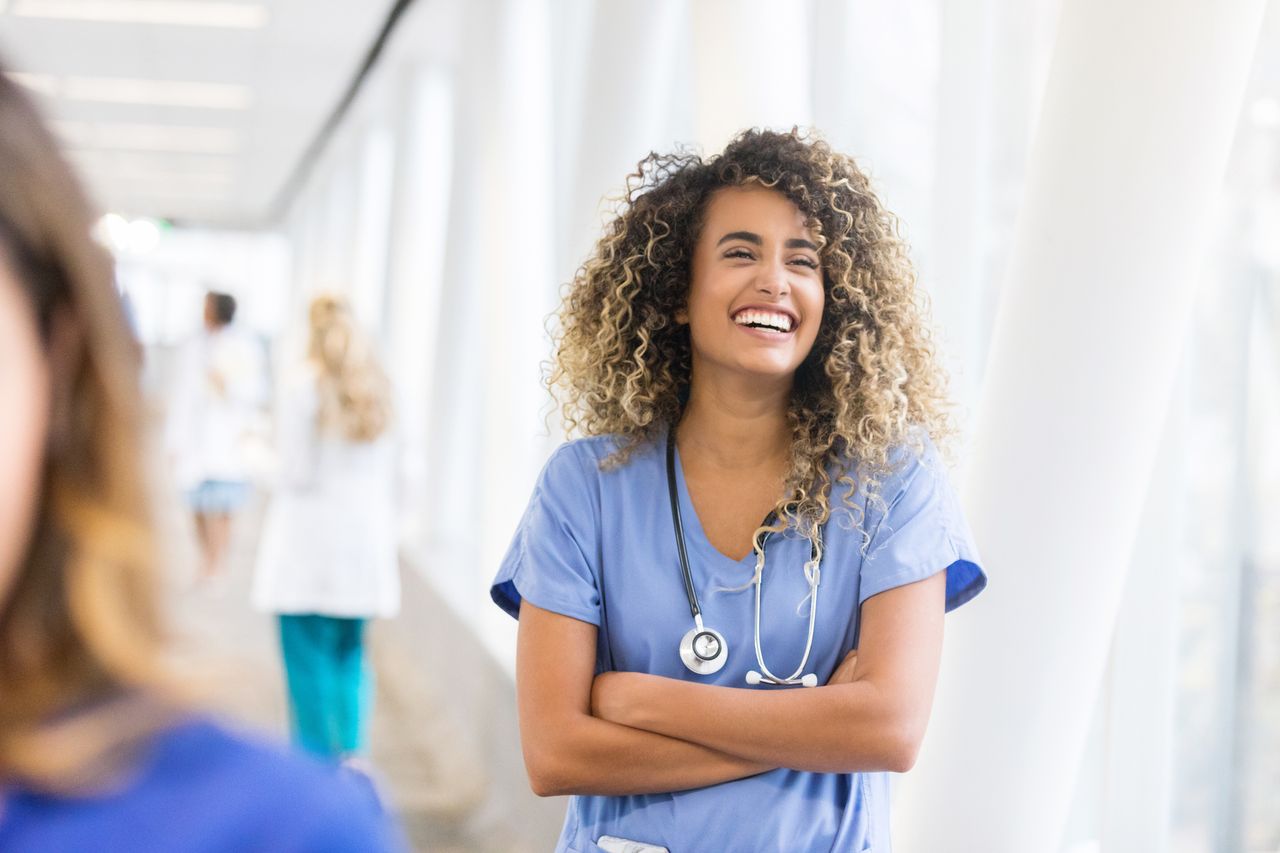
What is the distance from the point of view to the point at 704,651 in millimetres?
1572

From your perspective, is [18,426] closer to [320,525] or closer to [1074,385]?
[1074,385]

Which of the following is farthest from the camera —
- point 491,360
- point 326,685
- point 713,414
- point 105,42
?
point 105,42

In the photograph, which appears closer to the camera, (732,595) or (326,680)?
(732,595)

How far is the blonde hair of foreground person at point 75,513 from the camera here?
57 cm

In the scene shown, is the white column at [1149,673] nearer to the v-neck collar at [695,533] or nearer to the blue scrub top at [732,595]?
the blue scrub top at [732,595]

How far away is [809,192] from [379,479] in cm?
287

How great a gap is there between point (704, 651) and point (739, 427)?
0.34 meters

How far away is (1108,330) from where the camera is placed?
1.73 m

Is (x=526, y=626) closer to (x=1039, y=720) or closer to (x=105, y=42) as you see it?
(x=1039, y=720)

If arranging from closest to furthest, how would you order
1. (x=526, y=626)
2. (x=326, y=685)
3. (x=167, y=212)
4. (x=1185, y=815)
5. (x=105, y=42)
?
(x=526, y=626)
(x=1185, y=815)
(x=326, y=685)
(x=105, y=42)
(x=167, y=212)

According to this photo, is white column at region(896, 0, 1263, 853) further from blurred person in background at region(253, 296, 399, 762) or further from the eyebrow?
blurred person in background at region(253, 296, 399, 762)

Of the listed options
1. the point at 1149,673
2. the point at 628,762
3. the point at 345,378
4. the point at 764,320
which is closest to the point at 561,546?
the point at 628,762

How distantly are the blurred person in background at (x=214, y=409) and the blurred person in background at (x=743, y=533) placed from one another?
6.50 metres

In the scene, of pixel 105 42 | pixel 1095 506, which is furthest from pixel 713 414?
pixel 105 42
